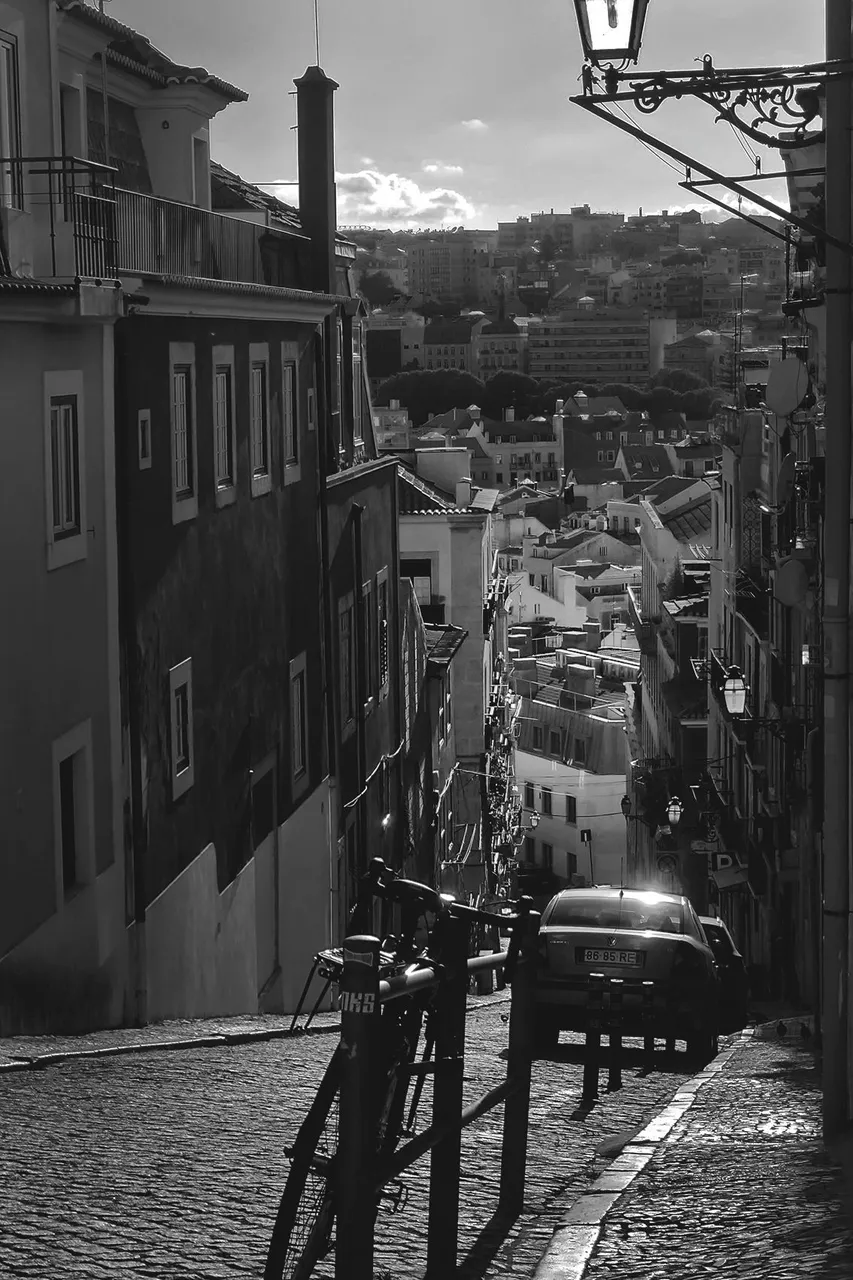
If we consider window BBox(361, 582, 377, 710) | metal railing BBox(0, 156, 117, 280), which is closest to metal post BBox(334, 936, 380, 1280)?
metal railing BBox(0, 156, 117, 280)

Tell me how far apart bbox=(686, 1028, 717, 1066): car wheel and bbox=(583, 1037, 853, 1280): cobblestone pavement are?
2346 millimetres

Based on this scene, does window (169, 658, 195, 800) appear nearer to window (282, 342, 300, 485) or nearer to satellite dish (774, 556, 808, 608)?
window (282, 342, 300, 485)

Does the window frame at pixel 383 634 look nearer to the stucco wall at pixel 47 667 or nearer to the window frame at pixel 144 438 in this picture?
the window frame at pixel 144 438

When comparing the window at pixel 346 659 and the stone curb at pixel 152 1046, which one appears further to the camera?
the window at pixel 346 659

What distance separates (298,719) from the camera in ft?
70.3

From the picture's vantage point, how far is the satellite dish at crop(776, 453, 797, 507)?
1203 inches

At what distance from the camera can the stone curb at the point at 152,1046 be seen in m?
9.87

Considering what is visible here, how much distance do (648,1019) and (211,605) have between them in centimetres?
672

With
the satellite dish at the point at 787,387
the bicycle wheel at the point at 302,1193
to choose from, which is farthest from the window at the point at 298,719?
the bicycle wheel at the point at 302,1193

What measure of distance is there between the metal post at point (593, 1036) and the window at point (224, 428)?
25.1ft

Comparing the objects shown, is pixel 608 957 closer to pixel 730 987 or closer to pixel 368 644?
pixel 730 987

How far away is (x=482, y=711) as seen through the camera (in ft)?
156

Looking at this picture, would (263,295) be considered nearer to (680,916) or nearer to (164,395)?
(164,395)

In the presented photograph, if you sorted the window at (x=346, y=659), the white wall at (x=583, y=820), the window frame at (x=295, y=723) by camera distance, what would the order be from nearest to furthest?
the window frame at (x=295, y=723), the window at (x=346, y=659), the white wall at (x=583, y=820)
